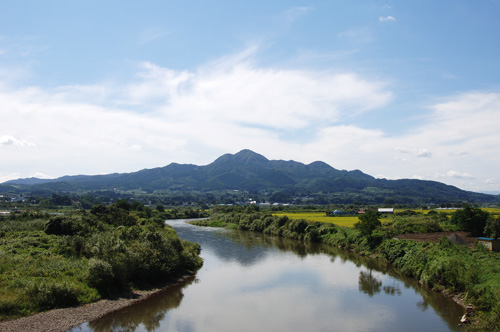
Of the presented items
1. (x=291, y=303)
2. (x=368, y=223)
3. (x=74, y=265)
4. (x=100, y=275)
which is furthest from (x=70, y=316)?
(x=368, y=223)

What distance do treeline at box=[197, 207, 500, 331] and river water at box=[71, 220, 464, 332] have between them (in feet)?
5.09

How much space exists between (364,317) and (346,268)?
55.9ft

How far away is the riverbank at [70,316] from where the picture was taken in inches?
836

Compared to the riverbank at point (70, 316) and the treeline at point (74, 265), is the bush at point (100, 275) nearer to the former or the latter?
the treeline at point (74, 265)

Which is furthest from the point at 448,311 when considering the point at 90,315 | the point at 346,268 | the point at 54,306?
the point at 54,306

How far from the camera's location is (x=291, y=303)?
28594 millimetres

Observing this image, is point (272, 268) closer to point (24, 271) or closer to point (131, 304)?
point (131, 304)

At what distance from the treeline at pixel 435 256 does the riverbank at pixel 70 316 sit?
2427 centimetres

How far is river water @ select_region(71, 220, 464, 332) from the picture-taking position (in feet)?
78.9

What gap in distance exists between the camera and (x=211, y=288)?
33.5 meters

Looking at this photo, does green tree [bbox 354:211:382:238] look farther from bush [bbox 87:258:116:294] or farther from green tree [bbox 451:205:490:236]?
bush [bbox 87:258:116:294]

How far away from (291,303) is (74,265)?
18.8 metres

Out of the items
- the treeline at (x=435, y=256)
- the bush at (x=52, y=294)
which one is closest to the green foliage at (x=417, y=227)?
the treeline at (x=435, y=256)

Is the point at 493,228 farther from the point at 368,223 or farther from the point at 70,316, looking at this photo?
the point at 70,316
